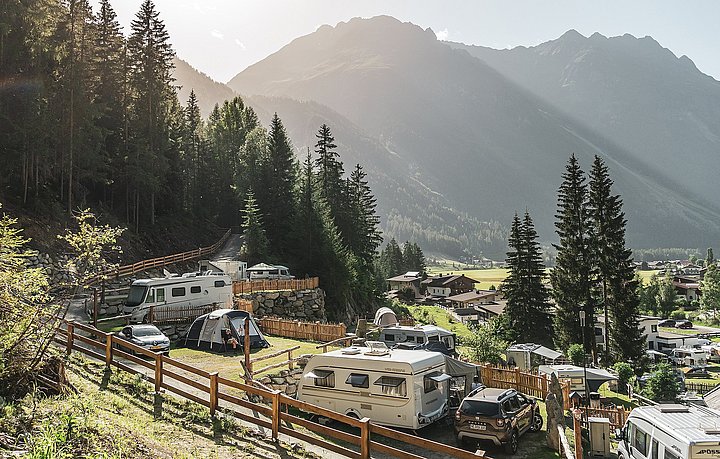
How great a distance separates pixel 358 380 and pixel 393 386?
102 centimetres

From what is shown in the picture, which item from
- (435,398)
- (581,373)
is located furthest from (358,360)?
(581,373)

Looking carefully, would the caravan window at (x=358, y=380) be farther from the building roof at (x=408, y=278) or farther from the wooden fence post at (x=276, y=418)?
the building roof at (x=408, y=278)

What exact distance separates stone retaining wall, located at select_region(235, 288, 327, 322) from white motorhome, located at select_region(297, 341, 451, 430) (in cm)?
1915

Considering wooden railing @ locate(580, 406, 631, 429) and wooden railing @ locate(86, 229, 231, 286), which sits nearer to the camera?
wooden railing @ locate(580, 406, 631, 429)

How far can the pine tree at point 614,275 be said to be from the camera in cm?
Result: 3875

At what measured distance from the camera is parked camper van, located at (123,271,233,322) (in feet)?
83.4

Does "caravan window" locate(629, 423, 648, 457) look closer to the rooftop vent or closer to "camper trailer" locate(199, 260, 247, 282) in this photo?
the rooftop vent

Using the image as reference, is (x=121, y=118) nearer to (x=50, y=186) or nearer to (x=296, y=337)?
(x=50, y=186)

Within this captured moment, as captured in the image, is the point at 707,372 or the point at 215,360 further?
the point at 707,372

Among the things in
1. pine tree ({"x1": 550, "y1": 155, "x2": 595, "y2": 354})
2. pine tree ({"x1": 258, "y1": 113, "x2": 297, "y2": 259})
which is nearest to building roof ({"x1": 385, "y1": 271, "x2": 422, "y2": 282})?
pine tree ({"x1": 258, "y1": 113, "x2": 297, "y2": 259})

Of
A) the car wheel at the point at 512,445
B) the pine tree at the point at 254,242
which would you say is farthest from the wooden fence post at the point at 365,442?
the pine tree at the point at 254,242

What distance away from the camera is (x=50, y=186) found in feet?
126

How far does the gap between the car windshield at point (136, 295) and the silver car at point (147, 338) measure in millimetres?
6007

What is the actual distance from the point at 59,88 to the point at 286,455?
34623mm
